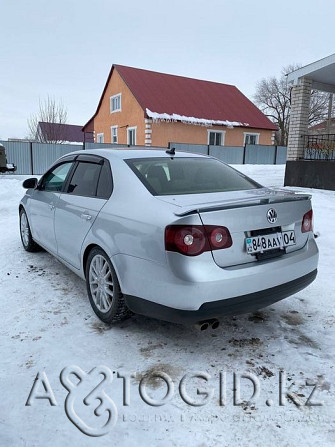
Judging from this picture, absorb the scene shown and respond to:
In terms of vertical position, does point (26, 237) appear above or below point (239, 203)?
below

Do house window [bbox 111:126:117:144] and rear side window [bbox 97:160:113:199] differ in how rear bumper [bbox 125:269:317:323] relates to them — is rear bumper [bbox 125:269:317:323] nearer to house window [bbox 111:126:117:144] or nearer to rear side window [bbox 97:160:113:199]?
rear side window [bbox 97:160:113:199]

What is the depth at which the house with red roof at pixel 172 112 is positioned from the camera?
23.8 metres

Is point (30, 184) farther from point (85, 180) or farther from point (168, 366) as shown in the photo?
point (168, 366)

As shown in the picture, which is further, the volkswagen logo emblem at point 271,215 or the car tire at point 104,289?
the car tire at point 104,289

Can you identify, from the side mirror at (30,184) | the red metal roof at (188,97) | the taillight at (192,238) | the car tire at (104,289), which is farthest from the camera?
the red metal roof at (188,97)

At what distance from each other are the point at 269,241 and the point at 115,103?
2677 centimetres

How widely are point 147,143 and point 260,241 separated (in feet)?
70.7

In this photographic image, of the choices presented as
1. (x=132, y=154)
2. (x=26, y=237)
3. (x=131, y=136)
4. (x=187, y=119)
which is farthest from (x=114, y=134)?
(x=132, y=154)

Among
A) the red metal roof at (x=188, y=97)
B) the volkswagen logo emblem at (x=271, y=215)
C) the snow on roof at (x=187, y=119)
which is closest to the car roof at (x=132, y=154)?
the volkswagen logo emblem at (x=271, y=215)

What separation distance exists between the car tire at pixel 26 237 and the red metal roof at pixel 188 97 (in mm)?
19173

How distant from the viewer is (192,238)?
2283 millimetres

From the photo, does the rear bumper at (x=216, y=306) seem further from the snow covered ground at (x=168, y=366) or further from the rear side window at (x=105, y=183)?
the rear side window at (x=105, y=183)

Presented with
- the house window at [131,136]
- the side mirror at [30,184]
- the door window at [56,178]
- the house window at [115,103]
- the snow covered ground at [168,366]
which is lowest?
the snow covered ground at [168,366]

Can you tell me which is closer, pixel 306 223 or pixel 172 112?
pixel 306 223
